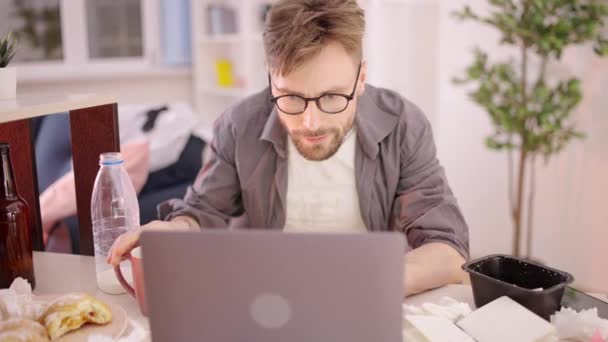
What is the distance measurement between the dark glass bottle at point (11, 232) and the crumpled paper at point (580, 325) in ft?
3.11

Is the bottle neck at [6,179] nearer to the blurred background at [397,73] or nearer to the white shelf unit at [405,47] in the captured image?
the blurred background at [397,73]

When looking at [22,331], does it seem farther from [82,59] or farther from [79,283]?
[82,59]

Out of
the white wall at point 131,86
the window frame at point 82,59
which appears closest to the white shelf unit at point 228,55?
the white wall at point 131,86

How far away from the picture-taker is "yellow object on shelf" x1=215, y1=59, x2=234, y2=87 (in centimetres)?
435

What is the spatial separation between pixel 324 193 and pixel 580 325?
0.75m

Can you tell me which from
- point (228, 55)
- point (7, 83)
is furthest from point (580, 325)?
point (228, 55)

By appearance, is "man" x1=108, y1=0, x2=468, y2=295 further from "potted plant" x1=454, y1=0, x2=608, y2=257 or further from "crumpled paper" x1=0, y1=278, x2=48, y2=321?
"potted plant" x1=454, y1=0, x2=608, y2=257

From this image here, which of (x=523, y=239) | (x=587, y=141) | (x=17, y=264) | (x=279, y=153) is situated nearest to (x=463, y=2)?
(x=587, y=141)

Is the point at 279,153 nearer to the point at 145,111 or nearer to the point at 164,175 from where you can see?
the point at 164,175

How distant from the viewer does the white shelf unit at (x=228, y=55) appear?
13.2ft

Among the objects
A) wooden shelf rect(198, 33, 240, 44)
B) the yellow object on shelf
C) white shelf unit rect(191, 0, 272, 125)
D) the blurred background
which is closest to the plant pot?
the blurred background

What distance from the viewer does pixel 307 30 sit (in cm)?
129

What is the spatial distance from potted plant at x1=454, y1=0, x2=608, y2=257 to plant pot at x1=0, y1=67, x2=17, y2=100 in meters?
1.76

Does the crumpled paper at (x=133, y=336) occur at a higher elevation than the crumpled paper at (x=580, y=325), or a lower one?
lower
